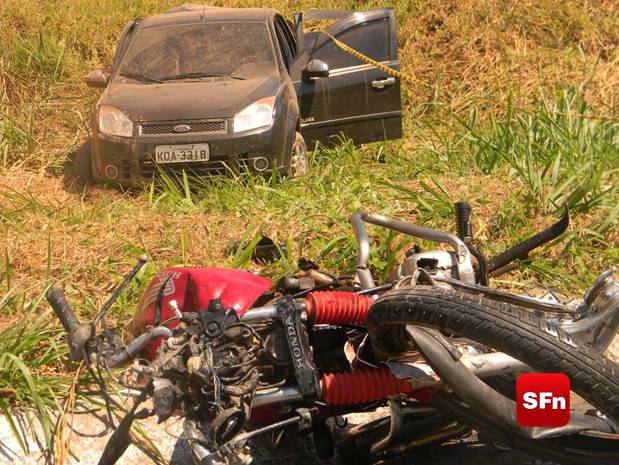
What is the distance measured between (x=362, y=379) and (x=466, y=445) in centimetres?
85

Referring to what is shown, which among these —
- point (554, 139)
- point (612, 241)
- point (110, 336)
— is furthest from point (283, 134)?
point (110, 336)

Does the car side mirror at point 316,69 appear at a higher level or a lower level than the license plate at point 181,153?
higher

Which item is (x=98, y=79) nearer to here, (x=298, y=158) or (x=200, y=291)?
(x=298, y=158)

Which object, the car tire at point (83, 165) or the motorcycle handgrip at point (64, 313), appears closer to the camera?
the motorcycle handgrip at point (64, 313)

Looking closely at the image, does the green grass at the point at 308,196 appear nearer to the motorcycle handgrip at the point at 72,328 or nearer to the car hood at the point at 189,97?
the car hood at the point at 189,97

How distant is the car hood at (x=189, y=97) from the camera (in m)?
7.22

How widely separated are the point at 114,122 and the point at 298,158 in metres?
1.48

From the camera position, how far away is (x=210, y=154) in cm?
705

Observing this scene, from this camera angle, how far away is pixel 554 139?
647cm

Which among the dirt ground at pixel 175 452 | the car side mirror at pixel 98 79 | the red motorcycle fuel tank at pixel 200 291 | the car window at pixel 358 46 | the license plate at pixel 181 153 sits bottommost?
the dirt ground at pixel 175 452

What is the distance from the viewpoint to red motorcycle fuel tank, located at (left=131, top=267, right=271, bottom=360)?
3.11 m

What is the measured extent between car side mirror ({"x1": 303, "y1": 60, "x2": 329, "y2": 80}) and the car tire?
1998mm

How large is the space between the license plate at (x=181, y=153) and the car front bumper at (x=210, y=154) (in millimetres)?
27
